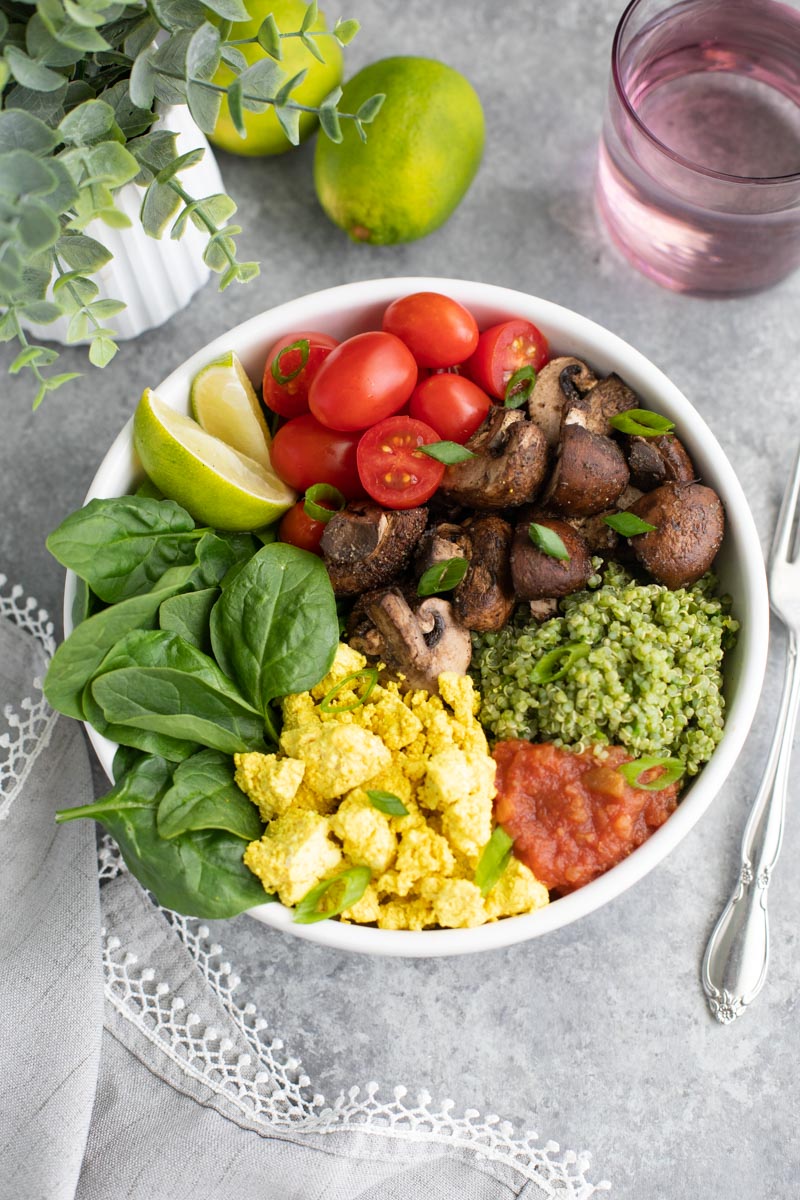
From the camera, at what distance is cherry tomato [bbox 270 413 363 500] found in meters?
1.79

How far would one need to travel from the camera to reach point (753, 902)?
1973 mm

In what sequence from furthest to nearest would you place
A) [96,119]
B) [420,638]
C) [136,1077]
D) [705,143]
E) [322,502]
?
[705,143] → [136,1077] → [322,502] → [420,638] → [96,119]

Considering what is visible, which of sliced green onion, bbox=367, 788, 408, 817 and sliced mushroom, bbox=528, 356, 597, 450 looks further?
sliced mushroom, bbox=528, 356, 597, 450

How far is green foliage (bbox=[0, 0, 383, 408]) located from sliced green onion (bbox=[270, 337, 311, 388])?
0.21m

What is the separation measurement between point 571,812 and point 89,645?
2.62 ft

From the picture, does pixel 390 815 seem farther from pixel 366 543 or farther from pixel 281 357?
pixel 281 357

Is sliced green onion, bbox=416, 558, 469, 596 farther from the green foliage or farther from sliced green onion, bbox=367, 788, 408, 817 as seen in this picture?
the green foliage

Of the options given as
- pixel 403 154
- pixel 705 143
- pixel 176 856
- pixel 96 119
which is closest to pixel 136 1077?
pixel 176 856

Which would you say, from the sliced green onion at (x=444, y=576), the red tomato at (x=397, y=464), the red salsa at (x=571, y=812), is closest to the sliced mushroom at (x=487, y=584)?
the sliced green onion at (x=444, y=576)

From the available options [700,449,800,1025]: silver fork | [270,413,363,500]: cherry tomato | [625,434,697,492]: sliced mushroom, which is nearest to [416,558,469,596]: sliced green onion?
[270,413,363,500]: cherry tomato

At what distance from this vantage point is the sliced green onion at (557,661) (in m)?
1.64

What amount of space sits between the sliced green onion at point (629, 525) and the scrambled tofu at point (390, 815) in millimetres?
364

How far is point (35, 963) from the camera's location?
6.22 feet

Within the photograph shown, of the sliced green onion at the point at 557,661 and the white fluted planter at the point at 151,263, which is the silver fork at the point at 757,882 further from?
the white fluted planter at the point at 151,263
